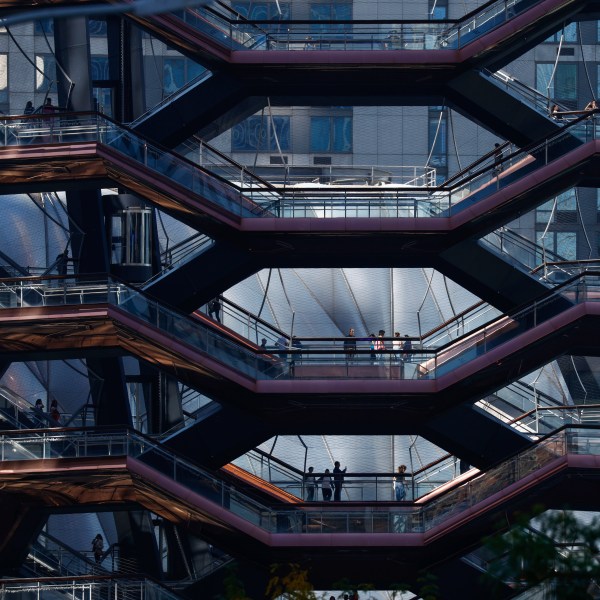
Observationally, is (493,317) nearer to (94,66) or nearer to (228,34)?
(228,34)

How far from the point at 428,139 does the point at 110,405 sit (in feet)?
123

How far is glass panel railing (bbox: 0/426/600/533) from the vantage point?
144ft

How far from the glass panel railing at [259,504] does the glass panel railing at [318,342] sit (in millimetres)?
2744

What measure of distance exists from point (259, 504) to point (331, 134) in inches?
1635

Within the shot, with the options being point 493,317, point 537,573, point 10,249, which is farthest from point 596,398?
point 537,573

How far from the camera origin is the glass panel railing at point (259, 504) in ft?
144

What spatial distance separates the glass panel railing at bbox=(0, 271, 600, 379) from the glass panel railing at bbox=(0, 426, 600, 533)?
9.00 feet

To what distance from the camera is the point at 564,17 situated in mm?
47031

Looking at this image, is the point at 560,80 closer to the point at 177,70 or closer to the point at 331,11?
the point at 331,11

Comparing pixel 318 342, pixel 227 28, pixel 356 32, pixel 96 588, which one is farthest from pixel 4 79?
pixel 96 588

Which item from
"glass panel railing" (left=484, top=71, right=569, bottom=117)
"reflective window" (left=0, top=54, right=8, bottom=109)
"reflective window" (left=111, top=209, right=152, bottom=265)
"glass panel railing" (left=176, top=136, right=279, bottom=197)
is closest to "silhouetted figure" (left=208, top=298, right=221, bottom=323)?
"reflective window" (left=111, top=209, right=152, bottom=265)

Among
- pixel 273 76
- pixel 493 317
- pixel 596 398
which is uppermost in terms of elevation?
pixel 273 76

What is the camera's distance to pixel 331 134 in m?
84.0

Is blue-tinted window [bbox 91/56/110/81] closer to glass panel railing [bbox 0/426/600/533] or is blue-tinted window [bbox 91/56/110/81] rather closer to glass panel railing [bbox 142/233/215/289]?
glass panel railing [bbox 142/233/215/289]
